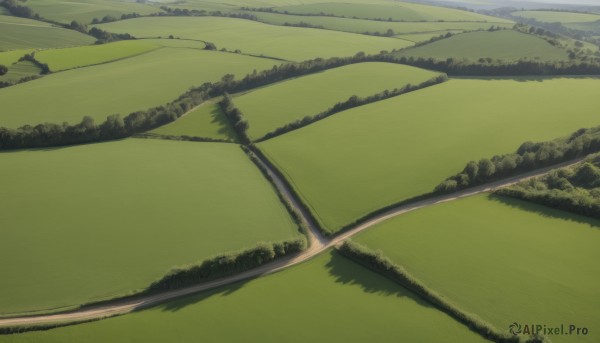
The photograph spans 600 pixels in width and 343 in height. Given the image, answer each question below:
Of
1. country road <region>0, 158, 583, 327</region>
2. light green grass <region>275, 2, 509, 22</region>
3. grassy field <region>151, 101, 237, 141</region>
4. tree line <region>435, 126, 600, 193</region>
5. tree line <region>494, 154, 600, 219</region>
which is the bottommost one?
country road <region>0, 158, 583, 327</region>

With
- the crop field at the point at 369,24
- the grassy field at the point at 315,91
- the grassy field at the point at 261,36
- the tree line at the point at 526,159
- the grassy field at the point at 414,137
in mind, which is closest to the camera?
the grassy field at the point at 414,137

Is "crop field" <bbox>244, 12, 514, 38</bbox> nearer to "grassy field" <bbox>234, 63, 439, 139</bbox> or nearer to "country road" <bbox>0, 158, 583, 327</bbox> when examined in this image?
"grassy field" <bbox>234, 63, 439, 139</bbox>

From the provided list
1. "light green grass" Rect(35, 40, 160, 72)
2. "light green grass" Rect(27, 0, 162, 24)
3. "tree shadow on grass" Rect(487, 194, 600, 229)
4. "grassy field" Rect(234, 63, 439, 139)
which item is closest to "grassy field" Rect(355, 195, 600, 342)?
"tree shadow on grass" Rect(487, 194, 600, 229)

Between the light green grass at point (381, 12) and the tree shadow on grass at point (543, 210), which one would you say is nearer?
the tree shadow on grass at point (543, 210)

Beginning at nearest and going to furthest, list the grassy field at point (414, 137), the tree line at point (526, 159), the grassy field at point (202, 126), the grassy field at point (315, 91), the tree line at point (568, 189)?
the tree line at point (568, 189) < the grassy field at point (414, 137) < the tree line at point (526, 159) < the grassy field at point (202, 126) < the grassy field at point (315, 91)

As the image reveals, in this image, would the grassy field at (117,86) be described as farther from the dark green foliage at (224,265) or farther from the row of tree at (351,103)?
the dark green foliage at (224,265)

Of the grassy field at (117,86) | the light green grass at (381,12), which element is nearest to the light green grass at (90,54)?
the grassy field at (117,86)

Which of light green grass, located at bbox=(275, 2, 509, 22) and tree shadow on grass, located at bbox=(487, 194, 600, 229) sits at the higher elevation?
light green grass, located at bbox=(275, 2, 509, 22)

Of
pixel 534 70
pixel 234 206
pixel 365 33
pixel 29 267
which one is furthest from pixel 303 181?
pixel 365 33
